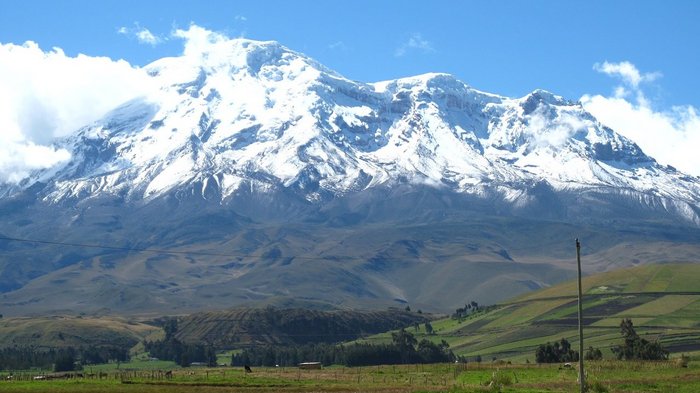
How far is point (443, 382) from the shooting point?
101 m

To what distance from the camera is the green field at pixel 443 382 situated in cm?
8788

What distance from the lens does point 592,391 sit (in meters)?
79.5

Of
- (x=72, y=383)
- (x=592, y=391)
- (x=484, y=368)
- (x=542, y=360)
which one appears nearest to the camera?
(x=592, y=391)

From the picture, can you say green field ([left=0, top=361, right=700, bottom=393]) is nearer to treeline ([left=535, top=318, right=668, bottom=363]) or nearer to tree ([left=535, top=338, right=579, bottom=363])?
treeline ([left=535, top=318, right=668, bottom=363])

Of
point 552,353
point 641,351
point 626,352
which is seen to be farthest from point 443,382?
point 552,353

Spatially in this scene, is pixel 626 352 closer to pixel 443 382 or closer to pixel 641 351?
pixel 641 351

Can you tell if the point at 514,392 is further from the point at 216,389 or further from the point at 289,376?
the point at 289,376

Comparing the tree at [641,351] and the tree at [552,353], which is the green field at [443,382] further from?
the tree at [552,353]

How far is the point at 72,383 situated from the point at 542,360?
9827 cm


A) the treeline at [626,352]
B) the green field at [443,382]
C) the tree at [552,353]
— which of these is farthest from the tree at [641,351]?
the green field at [443,382]

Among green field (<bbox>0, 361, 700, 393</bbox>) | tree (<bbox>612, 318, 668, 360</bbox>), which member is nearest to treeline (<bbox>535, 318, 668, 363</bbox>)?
tree (<bbox>612, 318, 668, 360</bbox>)

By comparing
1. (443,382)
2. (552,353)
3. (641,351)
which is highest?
(552,353)

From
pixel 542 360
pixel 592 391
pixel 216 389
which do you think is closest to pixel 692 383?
pixel 592 391

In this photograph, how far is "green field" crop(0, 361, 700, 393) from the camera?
288 feet
